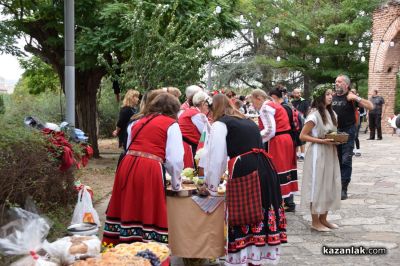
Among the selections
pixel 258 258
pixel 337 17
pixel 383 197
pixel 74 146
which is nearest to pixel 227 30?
pixel 383 197

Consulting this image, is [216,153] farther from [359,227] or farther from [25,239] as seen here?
[359,227]

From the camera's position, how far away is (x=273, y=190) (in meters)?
4.73

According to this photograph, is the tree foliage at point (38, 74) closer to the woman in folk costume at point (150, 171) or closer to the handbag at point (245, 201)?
the woman in folk costume at point (150, 171)

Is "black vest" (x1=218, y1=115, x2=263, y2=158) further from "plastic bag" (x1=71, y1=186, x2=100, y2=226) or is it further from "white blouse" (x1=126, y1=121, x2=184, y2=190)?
"plastic bag" (x1=71, y1=186, x2=100, y2=226)

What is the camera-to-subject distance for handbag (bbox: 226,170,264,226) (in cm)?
448

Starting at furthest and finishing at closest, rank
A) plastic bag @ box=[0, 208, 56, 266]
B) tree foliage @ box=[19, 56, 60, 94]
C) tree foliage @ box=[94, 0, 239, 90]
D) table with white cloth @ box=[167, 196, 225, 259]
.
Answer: tree foliage @ box=[19, 56, 60, 94] < tree foliage @ box=[94, 0, 239, 90] < table with white cloth @ box=[167, 196, 225, 259] < plastic bag @ box=[0, 208, 56, 266]

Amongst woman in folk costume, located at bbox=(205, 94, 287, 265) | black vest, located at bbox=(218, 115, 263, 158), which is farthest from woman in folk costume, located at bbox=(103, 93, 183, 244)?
black vest, located at bbox=(218, 115, 263, 158)

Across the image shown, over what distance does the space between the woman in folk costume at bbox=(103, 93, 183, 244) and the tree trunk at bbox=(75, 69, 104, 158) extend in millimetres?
9115

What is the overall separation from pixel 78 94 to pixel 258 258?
1044cm

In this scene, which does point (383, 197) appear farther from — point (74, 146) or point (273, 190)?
point (74, 146)

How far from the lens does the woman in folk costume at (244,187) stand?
14.8 feet

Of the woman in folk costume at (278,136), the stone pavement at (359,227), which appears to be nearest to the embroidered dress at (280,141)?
the woman in folk costume at (278,136)

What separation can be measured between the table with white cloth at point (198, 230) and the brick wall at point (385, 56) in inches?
777

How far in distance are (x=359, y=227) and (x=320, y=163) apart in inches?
46.2
